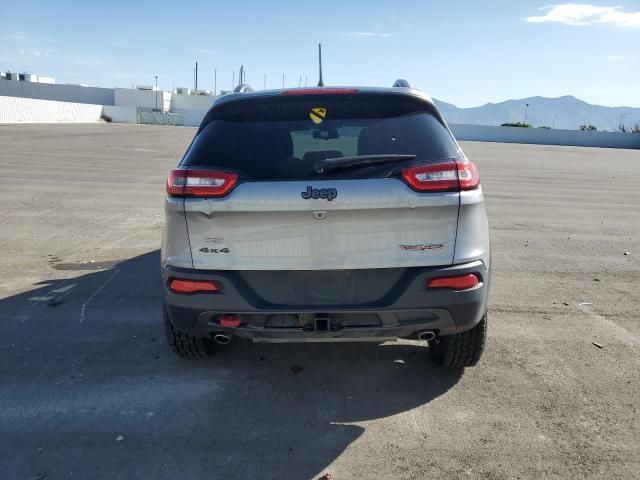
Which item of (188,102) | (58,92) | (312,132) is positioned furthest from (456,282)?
(58,92)

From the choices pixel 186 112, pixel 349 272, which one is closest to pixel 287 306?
pixel 349 272

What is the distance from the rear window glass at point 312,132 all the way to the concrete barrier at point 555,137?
58.2m

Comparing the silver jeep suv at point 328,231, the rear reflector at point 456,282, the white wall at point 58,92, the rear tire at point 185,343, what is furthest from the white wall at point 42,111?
the rear reflector at point 456,282

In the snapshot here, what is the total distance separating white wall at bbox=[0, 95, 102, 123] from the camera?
44.0 m

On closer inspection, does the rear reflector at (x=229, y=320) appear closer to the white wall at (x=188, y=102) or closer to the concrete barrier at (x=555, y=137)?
the concrete barrier at (x=555, y=137)

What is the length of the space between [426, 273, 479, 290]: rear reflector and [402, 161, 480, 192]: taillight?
486mm

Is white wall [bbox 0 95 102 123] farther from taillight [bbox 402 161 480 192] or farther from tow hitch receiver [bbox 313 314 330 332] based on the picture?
taillight [bbox 402 161 480 192]

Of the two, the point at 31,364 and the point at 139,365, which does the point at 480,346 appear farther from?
the point at 31,364

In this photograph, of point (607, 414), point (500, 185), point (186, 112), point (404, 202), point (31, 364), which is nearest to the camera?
point (404, 202)

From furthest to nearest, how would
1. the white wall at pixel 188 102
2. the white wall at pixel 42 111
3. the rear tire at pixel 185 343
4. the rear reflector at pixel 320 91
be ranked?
the white wall at pixel 188 102 < the white wall at pixel 42 111 < the rear tire at pixel 185 343 < the rear reflector at pixel 320 91

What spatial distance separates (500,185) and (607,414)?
1260cm

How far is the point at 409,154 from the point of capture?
10.3 feet

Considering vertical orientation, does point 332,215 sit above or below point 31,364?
above

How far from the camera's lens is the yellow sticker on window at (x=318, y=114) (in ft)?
10.8
